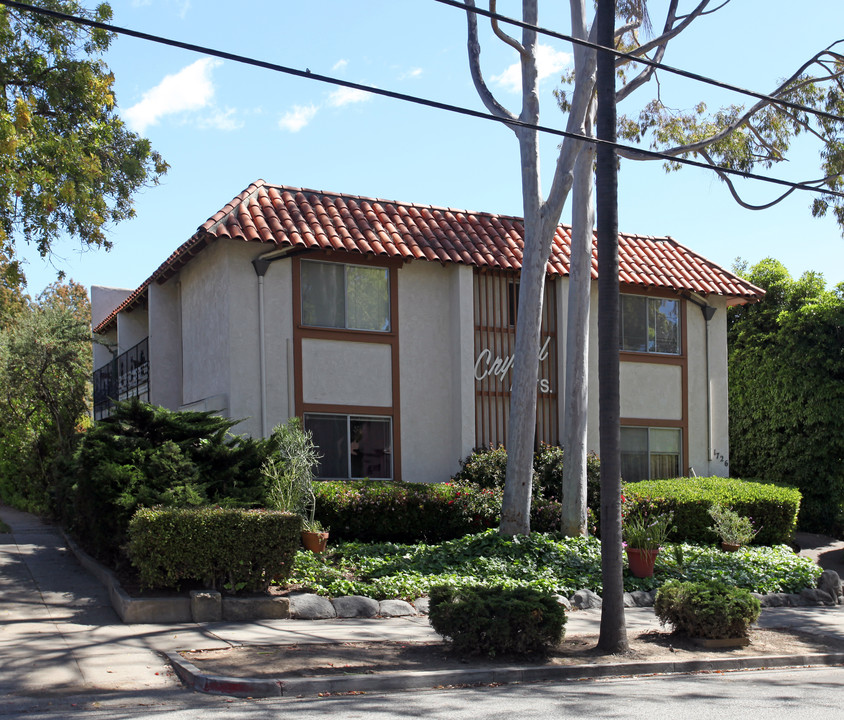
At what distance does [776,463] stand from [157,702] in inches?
711

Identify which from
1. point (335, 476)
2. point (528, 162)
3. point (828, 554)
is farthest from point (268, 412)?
point (828, 554)

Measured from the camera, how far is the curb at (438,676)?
25.9 ft

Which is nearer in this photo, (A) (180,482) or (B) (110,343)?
(A) (180,482)

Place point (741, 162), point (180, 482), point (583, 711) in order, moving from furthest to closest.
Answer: point (741, 162) < point (180, 482) < point (583, 711)

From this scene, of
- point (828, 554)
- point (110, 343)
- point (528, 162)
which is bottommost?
point (828, 554)

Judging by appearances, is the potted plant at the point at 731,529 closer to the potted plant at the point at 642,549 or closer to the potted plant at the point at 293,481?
the potted plant at the point at 642,549

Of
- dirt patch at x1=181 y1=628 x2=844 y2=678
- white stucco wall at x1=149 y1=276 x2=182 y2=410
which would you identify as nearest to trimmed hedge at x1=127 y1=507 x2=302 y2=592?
dirt patch at x1=181 y1=628 x2=844 y2=678

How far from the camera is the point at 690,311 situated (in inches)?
835

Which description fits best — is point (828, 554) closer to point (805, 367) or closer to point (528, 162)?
point (805, 367)

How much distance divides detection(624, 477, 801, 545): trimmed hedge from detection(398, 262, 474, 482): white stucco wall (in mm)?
3600

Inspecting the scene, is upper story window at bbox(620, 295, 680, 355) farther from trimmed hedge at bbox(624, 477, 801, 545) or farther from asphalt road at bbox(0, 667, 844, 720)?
asphalt road at bbox(0, 667, 844, 720)

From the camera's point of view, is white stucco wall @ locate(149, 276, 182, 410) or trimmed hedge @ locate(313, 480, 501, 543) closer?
trimmed hedge @ locate(313, 480, 501, 543)

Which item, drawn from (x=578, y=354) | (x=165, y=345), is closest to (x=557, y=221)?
(x=578, y=354)

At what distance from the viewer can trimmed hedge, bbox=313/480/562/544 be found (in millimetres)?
15117
